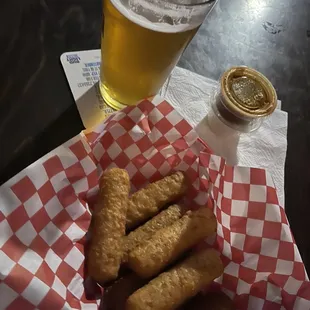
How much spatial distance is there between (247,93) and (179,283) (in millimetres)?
412

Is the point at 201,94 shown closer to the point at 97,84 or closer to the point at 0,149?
the point at 97,84

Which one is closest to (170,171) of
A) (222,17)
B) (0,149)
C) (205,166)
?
(205,166)

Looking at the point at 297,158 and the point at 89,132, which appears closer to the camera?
the point at 89,132

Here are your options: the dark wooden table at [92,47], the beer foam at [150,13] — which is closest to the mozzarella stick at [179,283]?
the dark wooden table at [92,47]

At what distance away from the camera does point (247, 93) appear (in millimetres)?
1030

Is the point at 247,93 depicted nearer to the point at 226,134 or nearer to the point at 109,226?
the point at 226,134

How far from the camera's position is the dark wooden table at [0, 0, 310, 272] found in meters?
0.90

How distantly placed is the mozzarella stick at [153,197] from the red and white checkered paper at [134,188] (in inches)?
1.4

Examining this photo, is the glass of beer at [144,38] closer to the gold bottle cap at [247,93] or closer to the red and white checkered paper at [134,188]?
the red and white checkered paper at [134,188]

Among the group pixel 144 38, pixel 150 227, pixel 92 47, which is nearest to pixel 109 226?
pixel 150 227

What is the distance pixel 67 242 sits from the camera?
77cm

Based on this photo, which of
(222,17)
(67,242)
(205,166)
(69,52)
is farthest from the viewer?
(222,17)

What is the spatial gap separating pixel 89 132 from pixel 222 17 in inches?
19.9

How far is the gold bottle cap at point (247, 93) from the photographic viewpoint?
100 centimetres
